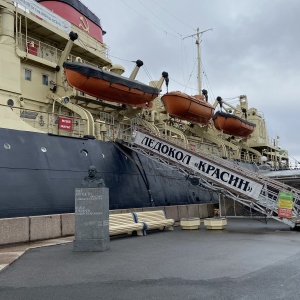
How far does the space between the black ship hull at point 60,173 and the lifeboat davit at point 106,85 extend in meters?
2.28

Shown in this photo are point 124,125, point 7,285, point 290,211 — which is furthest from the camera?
point 124,125

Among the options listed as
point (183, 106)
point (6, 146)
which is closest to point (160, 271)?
point (6, 146)

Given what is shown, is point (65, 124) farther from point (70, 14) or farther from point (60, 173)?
point (70, 14)

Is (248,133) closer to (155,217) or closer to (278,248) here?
(155,217)

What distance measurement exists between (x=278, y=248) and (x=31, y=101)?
11999 mm

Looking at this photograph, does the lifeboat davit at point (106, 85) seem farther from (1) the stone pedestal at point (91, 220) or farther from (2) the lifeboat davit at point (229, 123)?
(2) the lifeboat davit at point (229, 123)

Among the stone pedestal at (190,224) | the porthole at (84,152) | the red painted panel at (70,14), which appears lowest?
the stone pedestal at (190,224)

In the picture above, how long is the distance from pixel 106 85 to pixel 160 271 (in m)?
10.9

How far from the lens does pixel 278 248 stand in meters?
9.57

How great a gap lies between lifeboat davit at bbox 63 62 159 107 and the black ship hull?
2.28 meters

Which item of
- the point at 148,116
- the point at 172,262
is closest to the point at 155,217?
the point at 172,262

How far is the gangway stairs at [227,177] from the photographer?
14.2 metres

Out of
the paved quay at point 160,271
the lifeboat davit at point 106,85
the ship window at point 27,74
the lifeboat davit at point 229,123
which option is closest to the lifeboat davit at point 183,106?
the lifeboat davit at point 106,85

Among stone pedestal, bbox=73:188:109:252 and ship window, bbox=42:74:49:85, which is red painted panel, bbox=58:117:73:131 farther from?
stone pedestal, bbox=73:188:109:252
